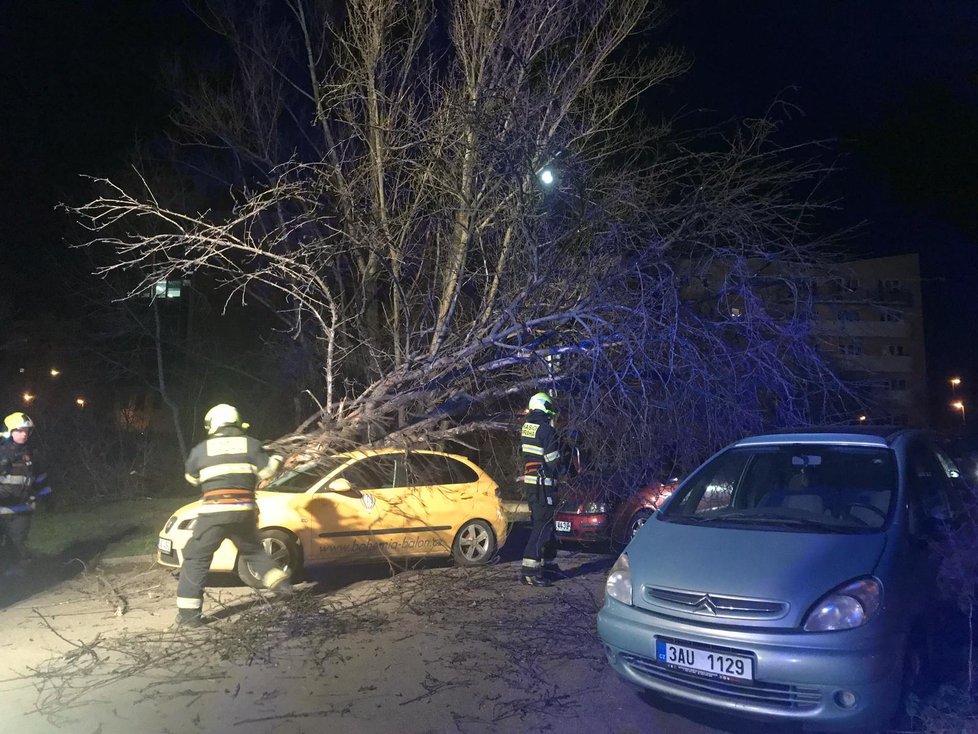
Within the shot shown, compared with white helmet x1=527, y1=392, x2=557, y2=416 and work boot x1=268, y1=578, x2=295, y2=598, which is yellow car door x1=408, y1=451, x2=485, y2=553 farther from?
work boot x1=268, y1=578, x2=295, y2=598

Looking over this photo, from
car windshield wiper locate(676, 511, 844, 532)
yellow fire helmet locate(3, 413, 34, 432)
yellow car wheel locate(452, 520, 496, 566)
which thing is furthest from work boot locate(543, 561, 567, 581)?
yellow fire helmet locate(3, 413, 34, 432)

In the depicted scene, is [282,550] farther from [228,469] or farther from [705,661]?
A: [705,661]

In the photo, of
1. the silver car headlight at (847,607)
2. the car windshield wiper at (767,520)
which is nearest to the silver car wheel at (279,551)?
the car windshield wiper at (767,520)

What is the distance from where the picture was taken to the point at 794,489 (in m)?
5.51

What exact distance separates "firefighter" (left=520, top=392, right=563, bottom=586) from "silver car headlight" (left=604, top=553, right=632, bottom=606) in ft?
10.4

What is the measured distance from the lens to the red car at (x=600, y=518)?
395 inches

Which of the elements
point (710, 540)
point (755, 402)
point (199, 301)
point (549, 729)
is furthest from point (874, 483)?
point (199, 301)

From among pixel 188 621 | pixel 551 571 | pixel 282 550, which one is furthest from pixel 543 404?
pixel 188 621

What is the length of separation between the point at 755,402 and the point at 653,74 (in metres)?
A: 4.92

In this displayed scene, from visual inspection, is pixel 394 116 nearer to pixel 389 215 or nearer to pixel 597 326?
pixel 389 215

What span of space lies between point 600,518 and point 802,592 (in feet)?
20.1

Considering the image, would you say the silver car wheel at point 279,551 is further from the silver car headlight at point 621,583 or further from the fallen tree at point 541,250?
the silver car headlight at point 621,583

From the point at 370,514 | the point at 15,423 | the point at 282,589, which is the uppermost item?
the point at 15,423

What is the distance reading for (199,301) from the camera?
63.9 ft
